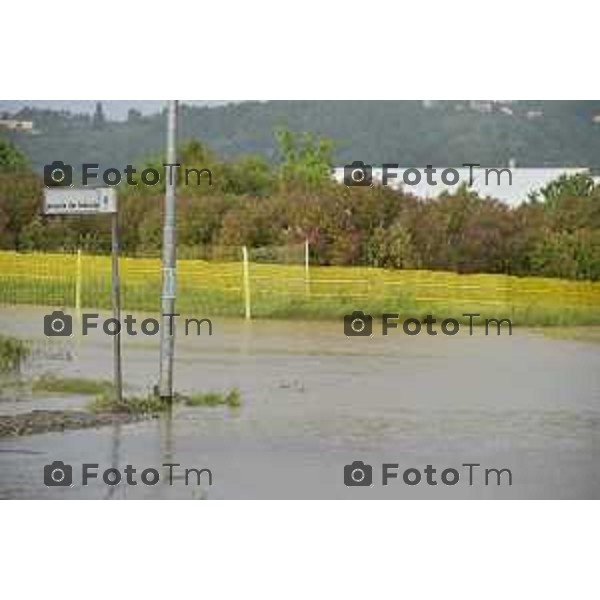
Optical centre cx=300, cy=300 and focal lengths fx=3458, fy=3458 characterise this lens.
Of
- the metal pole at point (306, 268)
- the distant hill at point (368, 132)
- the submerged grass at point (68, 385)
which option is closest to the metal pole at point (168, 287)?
the distant hill at point (368, 132)

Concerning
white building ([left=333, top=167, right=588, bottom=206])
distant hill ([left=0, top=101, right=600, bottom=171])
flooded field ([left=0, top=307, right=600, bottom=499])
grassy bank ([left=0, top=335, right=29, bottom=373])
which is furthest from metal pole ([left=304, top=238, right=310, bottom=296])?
grassy bank ([left=0, top=335, right=29, bottom=373])

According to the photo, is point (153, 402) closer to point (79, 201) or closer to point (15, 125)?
point (79, 201)

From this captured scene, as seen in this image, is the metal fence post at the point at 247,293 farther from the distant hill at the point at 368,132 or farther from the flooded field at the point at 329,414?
the distant hill at the point at 368,132

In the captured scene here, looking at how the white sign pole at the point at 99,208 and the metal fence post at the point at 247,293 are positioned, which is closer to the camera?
the white sign pole at the point at 99,208

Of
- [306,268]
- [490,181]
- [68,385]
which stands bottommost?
[68,385]

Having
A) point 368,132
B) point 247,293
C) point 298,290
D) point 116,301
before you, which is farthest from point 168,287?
point 368,132

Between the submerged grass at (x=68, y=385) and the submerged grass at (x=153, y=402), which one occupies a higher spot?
the submerged grass at (x=68, y=385)

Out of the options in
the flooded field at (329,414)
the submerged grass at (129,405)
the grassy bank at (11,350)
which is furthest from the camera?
the submerged grass at (129,405)
